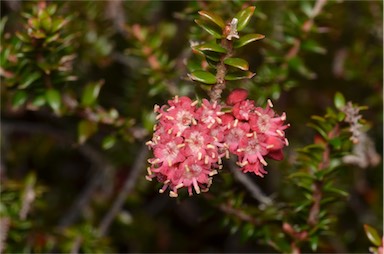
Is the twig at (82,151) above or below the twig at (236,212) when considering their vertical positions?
below

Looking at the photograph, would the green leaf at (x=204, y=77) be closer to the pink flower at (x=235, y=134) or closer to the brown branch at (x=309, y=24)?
the pink flower at (x=235, y=134)

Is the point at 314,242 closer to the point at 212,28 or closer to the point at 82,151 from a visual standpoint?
the point at 212,28

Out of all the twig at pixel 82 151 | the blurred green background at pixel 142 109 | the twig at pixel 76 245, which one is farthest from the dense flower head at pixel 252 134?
the twig at pixel 82 151

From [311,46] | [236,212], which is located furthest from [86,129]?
[311,46]

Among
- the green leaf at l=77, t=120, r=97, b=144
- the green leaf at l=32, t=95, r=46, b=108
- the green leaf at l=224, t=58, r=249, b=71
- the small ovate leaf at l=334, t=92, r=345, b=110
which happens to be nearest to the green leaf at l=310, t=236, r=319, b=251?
the small ovate leaf at l=334, t=92, r=345, b=110

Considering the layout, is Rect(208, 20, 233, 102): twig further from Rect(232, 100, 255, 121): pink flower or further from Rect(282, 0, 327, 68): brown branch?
Rect(282, 0, 327, 68): brown branch
